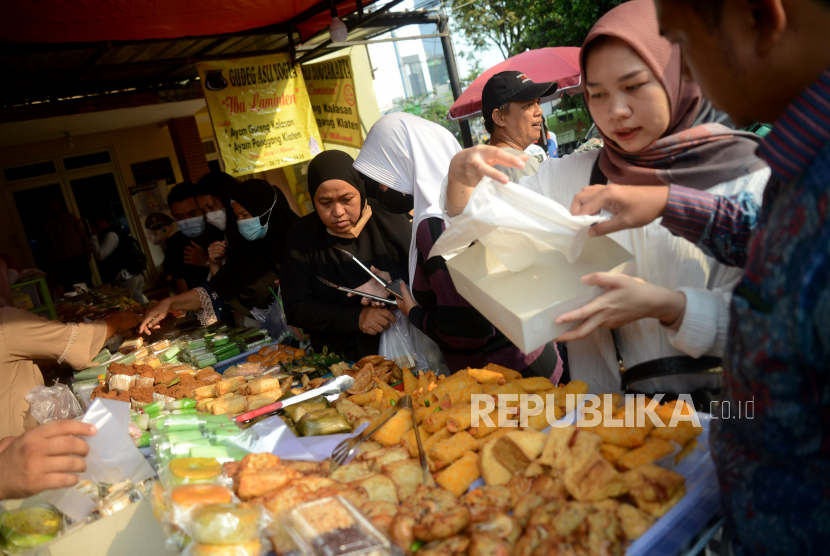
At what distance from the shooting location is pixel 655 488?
1178mm

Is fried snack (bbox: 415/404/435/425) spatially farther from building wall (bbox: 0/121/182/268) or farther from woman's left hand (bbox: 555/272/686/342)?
building wall (bbox: 0/121/182/268)

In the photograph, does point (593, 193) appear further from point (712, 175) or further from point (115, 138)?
point (115, 138)

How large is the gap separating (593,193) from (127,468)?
68.3 inches

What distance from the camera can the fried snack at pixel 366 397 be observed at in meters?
2.15

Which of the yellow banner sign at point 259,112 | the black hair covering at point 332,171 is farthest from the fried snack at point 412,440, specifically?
the yellow banner sign at point 259,112

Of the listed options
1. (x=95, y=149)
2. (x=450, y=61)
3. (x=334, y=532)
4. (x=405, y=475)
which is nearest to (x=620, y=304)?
(x=405, y=475)

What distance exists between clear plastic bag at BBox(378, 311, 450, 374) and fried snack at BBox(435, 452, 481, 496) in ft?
4.08

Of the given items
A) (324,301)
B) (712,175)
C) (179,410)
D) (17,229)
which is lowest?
→ (179,410)

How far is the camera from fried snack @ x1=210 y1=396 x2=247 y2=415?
240cm

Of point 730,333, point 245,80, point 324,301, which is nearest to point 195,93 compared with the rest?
point 245,80

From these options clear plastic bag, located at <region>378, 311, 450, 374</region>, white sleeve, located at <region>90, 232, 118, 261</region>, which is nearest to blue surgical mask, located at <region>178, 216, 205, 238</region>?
clear plastic bag, located at <region>378, 311, 450, 374</region>

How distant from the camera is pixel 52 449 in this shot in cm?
151

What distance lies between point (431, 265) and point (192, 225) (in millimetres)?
3242

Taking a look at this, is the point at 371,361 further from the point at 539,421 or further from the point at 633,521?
the point at 633,521
